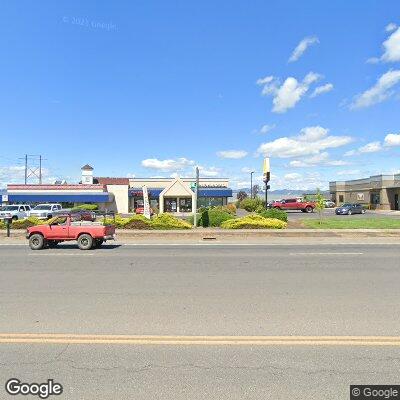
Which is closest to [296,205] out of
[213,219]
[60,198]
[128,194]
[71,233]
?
[128,194]

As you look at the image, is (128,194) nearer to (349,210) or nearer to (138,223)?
(349,210)

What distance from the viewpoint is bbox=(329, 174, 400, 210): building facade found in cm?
5075

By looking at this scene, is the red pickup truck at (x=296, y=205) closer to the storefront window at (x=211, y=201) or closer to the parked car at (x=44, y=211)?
the storefront window at (x=211, y=201)

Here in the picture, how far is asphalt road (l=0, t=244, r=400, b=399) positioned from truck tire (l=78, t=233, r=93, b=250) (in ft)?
14.7

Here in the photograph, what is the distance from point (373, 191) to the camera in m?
54.8

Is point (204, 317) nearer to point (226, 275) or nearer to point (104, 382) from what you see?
point (104, 382)

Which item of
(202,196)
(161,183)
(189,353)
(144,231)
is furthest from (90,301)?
(161,183)

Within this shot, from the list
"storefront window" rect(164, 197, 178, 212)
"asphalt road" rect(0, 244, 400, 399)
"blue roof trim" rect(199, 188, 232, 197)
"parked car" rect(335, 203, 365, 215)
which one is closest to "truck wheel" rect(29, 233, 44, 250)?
"asphalt road" rect(0, 244, 400, 399)

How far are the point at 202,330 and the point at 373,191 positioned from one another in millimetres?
56093

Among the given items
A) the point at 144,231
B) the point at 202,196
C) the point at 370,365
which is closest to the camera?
the point at 370,365

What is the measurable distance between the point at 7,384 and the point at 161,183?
54.2 m

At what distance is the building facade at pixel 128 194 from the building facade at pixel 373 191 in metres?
21.2

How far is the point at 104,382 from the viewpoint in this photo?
370 centimetres

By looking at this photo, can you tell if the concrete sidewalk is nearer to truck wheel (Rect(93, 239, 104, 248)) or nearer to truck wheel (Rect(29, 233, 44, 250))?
truck wheel (Rect(93, 239, 104, 248))
